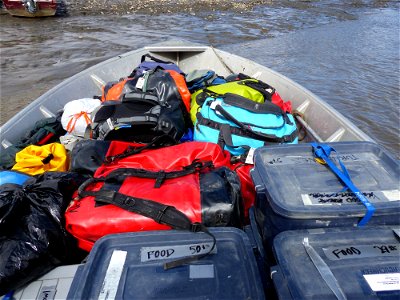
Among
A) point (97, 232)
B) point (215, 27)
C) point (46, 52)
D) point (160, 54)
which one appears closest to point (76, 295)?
point (97, 232)

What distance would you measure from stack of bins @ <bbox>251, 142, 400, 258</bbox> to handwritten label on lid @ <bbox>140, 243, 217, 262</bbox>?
1.02ft

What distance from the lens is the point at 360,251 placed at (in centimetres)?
108

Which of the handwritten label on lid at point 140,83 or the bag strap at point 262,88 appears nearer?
the bag strap at point 262,88

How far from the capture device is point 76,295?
1.04 m

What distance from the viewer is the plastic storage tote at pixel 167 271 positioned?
106 cm

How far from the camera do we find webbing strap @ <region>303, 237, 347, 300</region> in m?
0.93

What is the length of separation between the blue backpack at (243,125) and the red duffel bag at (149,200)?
0.58 m

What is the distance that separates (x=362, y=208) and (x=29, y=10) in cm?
1458

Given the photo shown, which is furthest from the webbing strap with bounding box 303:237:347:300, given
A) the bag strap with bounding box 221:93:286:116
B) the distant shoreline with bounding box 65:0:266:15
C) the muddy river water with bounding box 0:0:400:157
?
the distant shoreline with bounding box 65:0:266:15

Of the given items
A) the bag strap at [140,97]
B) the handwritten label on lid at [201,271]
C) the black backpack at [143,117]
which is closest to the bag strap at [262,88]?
the black backpack at [143,117]

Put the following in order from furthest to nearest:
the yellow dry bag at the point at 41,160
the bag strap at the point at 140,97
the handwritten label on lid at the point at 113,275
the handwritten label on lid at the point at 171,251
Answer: the bag strap at the point at 140,97 < the yellow dry bag at the point at 41,160 < the handwritten label on lid at the point at 171,251 < the handwritten label on lid at the point at 113,275

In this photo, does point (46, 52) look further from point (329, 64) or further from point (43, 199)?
point (43, 199)

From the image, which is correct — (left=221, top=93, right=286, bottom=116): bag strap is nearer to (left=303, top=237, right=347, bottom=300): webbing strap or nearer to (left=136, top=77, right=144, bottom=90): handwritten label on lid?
(left=136, top=77, right=144, bottom=90): handwritten label on lid

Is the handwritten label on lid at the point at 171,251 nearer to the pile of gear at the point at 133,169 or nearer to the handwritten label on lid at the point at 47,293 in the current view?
the pile of gear at the point at 133,169
